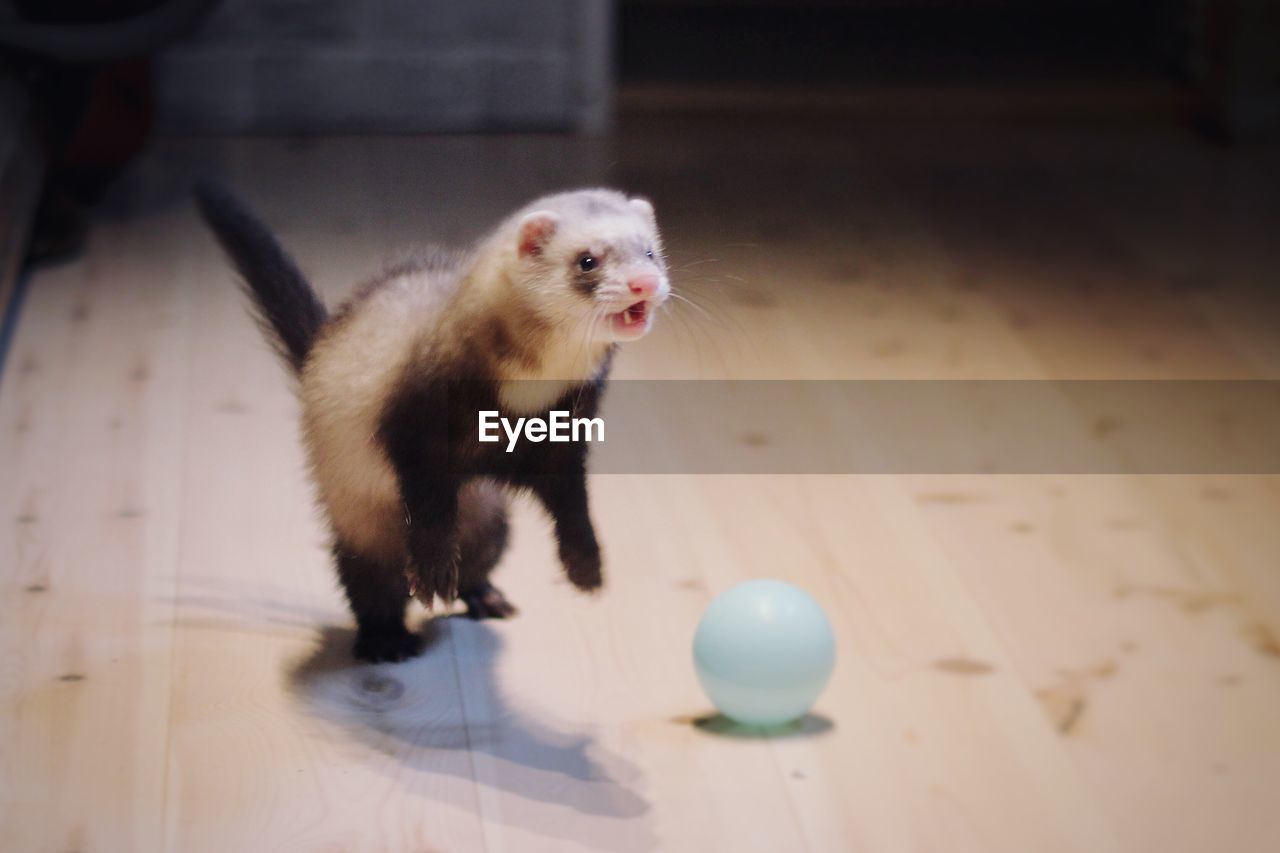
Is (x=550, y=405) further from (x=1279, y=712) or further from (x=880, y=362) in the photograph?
(x=880, y=362)

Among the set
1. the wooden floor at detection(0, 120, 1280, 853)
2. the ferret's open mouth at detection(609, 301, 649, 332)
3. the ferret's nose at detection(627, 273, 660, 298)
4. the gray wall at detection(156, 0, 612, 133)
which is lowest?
the wooden floor at detection(0, 120, 1280, 853)

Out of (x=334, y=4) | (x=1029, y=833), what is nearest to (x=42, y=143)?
(x=334, y=4)

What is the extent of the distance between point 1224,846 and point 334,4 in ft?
8.19

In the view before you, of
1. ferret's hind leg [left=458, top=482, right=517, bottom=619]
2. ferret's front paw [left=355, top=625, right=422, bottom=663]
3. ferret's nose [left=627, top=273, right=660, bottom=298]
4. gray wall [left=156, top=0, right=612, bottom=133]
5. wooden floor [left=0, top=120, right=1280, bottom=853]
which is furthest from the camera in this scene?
gray wall [left=156, top=0, right=612, bottom=133]

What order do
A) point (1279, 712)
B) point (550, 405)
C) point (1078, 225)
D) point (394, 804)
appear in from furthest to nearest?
point (1078, 225), point (1279, 712), point (394, 804), point (550, 405)

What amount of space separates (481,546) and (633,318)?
20.6 inches

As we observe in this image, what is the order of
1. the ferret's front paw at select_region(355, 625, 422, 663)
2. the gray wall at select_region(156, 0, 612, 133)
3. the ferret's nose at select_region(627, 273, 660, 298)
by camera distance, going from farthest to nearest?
1. the gray wall at select_region(156, 0, 612, 133)
2. the ferret's front paw at select_region(355, 625, 422, 663)
3. the ferret's nose at select_region(627, 273, 660, 298)

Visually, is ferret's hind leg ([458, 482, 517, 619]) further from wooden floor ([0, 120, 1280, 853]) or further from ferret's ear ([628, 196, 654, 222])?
ferret's ear ([628, 196, 654, 222])

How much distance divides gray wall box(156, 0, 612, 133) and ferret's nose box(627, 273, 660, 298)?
2098mm

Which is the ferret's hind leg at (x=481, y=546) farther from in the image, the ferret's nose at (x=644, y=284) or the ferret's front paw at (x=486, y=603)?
the ferret's nose at (x=644, y=284)

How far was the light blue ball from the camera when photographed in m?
1.62

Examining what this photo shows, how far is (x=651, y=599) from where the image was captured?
1.93 meters

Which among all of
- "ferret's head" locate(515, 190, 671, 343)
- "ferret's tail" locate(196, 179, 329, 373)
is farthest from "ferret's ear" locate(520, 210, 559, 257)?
"ferret's tail" locate(196, 179, 329, 373)

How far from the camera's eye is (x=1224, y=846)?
154 centimetres
